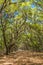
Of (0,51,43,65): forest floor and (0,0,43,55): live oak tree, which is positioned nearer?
(0,51,43,65): forest floor

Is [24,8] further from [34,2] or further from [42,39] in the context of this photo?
[42,39]

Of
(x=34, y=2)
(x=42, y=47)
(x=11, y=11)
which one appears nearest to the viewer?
(x=34, y=2)

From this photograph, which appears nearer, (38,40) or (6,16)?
(6,16)

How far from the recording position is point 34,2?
55.0 ft

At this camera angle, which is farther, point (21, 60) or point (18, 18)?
point (18, 18)

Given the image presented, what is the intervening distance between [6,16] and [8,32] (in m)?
7.96

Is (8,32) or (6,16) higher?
(6,16)

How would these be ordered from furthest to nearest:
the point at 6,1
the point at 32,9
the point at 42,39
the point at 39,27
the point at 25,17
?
the point at 42,39
the point at 39,27
the point at 32,9
the point at 25,17
the point at 6,1

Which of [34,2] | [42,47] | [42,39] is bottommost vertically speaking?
[42,47]

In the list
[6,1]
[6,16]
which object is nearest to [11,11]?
[6,16]

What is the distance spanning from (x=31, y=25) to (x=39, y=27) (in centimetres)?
207

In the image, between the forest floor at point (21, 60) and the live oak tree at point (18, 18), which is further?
the live oak tree at point (18, 18)

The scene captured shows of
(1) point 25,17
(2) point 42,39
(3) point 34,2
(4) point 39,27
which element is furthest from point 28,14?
(2) point 42,39

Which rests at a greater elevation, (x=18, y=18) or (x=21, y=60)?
(x=21, y=60)
